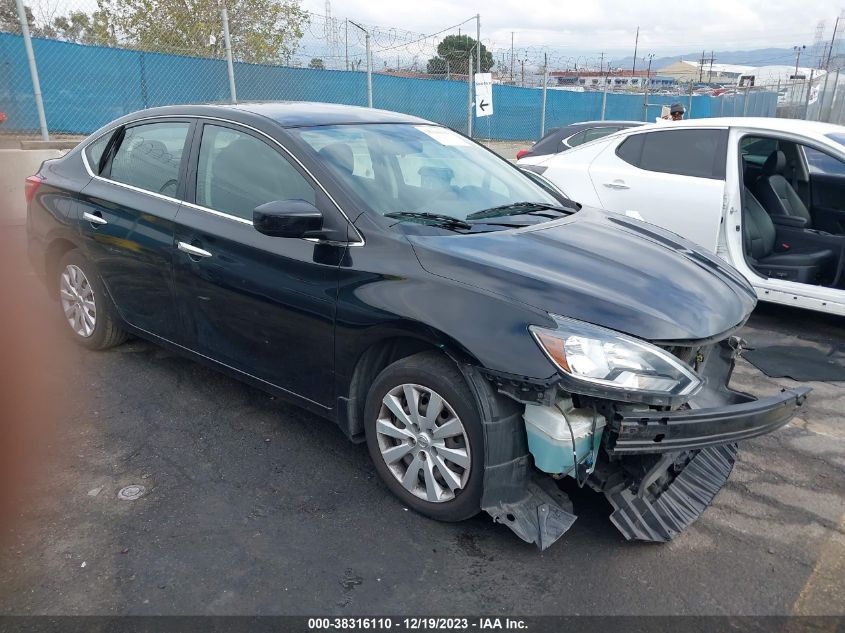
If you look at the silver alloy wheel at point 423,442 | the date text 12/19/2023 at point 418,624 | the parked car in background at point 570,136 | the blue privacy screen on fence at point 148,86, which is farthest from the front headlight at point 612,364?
the parked car in background at point 570,136

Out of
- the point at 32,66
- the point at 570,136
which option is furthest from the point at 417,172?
the point at 32,66

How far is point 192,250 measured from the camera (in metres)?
3.62

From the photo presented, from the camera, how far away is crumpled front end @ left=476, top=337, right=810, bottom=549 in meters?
2.50

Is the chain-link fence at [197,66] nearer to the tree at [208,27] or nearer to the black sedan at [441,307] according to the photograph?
the tree at [208,27]

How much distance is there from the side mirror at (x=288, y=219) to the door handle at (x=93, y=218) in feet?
5.70

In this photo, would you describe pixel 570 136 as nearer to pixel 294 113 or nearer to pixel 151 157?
pixel 294 113

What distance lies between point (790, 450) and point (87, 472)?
3618 mm

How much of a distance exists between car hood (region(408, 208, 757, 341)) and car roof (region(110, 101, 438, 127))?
109 centimetres

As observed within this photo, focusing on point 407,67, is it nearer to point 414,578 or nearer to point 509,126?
point 509,126

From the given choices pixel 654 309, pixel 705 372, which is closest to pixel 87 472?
pixel 654 309

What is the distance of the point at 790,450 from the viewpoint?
12.0 feet

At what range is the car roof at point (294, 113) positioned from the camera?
3602 mm

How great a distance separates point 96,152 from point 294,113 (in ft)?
5.63

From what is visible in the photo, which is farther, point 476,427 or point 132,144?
point 132,144
